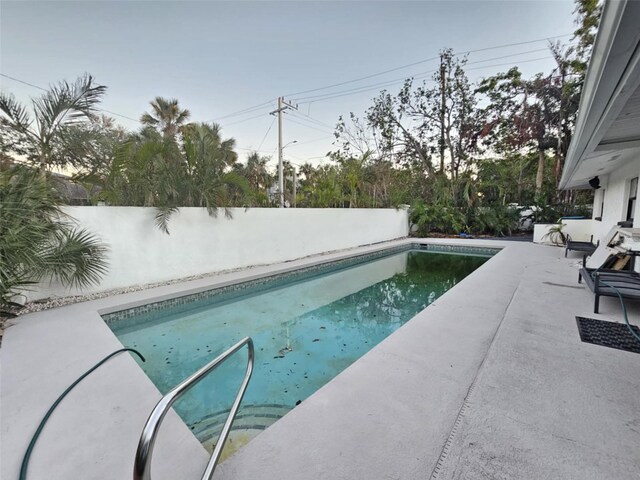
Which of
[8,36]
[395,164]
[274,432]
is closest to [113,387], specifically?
[274,432]

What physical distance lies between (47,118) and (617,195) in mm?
→ 13131

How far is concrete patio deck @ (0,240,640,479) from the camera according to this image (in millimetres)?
1688

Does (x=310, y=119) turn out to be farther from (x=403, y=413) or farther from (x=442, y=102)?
(x=403, y=413)

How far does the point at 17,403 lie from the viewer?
7.70 feet

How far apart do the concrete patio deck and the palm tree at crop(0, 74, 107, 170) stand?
2.86 m

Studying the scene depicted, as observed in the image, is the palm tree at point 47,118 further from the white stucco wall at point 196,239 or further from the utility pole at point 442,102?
the utility pole at point 442,102

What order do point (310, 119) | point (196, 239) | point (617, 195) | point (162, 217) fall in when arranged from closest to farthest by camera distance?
point (162, 217), point (196, 239), point (617, 195), point (310, 119)

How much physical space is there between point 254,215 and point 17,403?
20.3ft

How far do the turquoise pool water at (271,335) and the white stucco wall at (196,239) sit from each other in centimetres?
136

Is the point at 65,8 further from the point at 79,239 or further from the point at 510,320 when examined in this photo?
the point at 510,320

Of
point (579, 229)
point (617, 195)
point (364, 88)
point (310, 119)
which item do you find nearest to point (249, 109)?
point (310, 119)

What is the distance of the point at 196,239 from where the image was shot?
6.97 meters

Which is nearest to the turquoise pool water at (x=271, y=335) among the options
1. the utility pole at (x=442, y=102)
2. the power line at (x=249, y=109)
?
the power line at (x=249, y=109)

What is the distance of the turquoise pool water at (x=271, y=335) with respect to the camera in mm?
2926
